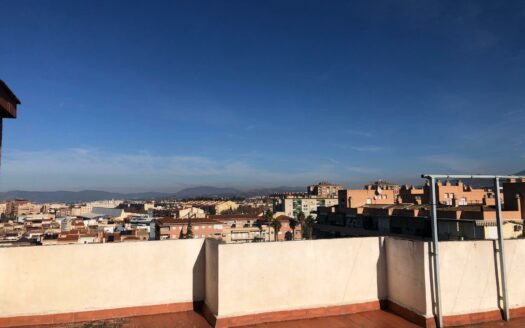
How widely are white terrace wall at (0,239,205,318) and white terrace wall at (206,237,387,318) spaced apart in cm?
62

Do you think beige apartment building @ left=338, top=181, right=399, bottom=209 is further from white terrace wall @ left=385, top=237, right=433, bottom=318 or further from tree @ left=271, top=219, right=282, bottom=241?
white terrace wall @ left=385, top=237, right=433, bottom=318

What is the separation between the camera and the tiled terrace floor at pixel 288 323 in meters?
4.84

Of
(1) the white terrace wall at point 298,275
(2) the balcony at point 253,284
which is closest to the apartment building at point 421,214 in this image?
(2) the balcony at point 253,284

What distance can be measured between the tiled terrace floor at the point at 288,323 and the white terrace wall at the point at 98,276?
25 centimetres

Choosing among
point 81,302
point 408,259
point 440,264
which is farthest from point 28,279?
point 440,264

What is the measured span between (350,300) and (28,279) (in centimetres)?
451

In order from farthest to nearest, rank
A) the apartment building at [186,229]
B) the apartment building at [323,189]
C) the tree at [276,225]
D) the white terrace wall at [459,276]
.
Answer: the apartment building at [323,189] → the tree at [276,225] → the apartment building at [186,229] → the white terrace wall at [459,276]

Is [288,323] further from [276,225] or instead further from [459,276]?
[276,225]

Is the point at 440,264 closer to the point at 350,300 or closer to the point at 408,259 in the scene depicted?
the point at 408,259

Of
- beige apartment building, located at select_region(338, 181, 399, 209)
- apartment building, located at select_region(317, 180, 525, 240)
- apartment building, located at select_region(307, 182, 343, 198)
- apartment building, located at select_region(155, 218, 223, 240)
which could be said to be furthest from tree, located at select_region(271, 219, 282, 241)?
apartment building, located at select_region(307, 182, 343, 198)

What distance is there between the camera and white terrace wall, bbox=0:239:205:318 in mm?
4824

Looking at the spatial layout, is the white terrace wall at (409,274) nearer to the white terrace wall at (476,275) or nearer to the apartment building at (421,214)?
the white terrace wall at (476,275)

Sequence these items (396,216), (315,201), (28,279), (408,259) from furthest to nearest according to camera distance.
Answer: (315,201) < (396,216) < (408,259) < (28,279)

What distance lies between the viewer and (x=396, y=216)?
112 ft
